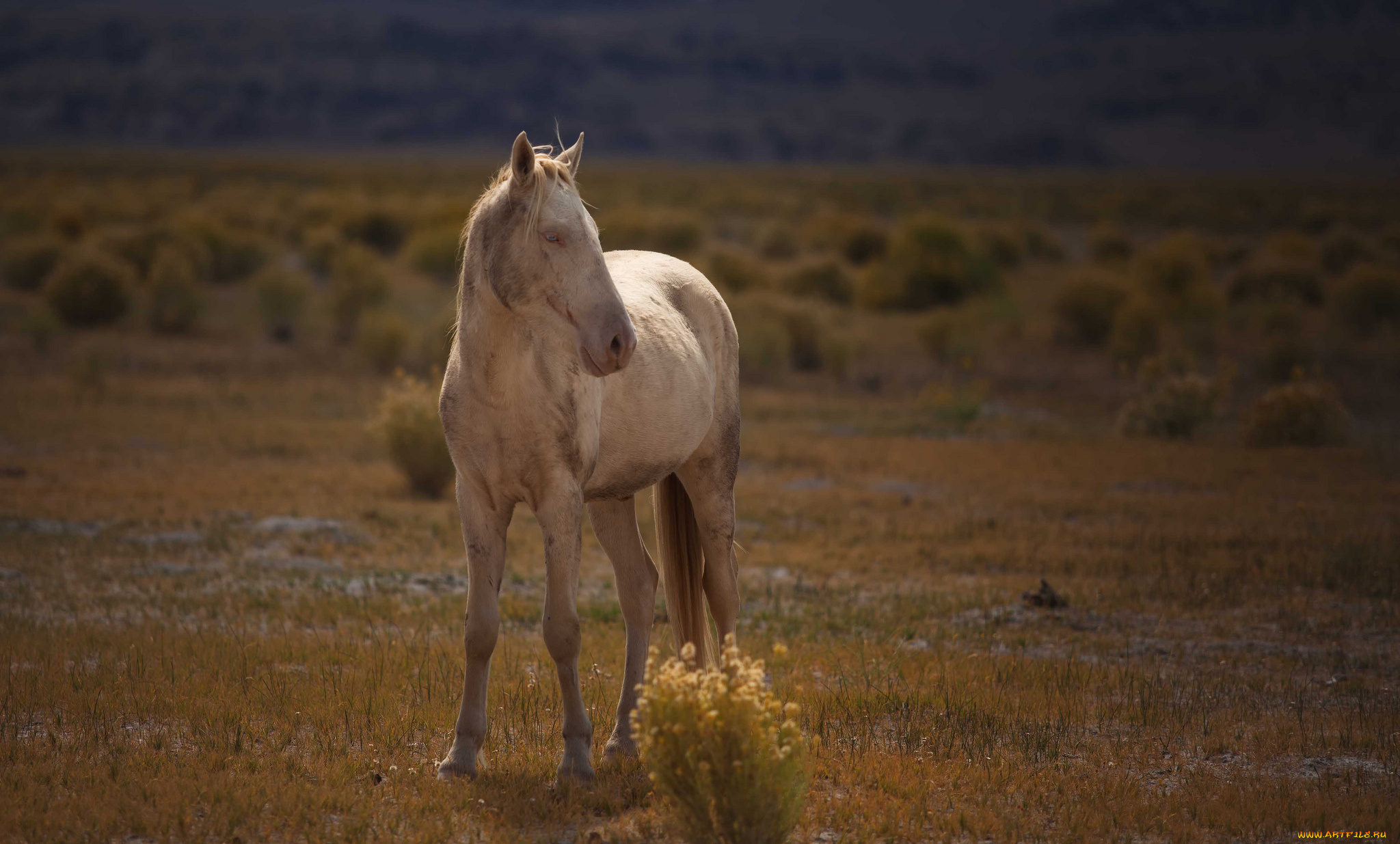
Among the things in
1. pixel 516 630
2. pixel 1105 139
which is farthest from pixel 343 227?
pixel 1105 139

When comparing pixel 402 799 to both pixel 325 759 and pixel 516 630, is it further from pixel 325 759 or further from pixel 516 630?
pixel 516 630

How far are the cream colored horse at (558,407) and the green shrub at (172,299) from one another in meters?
19.7

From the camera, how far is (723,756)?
4.46m

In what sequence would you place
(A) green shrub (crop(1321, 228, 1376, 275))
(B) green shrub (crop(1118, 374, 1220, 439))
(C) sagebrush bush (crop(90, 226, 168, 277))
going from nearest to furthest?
(B) green shrub (crop(1118, 374, 1220, 439)) → (C) sagebrush bush (crop(90, 226, 168, 277)) → (A) green shrub (crop(1321, 228, 1376, 275))

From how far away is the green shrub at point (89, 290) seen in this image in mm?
22625

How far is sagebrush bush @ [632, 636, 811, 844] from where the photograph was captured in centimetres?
444

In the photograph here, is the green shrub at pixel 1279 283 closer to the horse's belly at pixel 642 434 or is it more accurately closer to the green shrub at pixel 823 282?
the green shrub at pixel 823 282

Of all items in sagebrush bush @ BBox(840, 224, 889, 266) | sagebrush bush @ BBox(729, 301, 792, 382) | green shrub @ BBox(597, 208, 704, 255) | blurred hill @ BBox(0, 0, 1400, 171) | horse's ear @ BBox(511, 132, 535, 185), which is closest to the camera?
horse's ear @ BBox(511, 132, 535, 185)

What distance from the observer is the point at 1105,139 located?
461 feet

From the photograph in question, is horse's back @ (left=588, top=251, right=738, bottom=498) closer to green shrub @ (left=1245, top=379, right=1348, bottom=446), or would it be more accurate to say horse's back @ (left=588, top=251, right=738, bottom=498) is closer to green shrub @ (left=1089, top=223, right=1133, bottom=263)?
green shrub @ (left=1245, top=379, right=1348, bottom=446)

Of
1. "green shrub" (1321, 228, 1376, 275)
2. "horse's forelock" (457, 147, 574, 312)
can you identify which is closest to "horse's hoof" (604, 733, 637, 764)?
"horse's forelock" (457, 147, 574, 312)

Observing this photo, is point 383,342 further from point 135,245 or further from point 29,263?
point 29,263

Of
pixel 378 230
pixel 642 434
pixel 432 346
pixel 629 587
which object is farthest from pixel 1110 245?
pixel 642 434

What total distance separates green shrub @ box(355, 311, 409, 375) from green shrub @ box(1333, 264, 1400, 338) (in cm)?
1879
